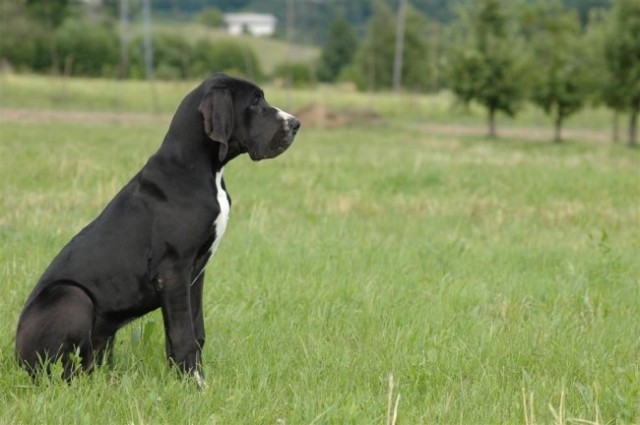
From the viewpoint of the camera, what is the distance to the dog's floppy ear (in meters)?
4.86

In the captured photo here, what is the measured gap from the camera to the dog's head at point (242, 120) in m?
4.88

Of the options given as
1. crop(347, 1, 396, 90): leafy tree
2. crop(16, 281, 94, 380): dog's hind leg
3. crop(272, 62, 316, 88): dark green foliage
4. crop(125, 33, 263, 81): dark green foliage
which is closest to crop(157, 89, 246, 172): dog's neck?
crop(16, 281, 94, 380): dog's hind leg

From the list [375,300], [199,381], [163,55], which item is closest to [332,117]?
[163,55]

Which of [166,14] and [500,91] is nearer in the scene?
[500,91]

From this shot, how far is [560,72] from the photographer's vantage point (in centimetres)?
3203

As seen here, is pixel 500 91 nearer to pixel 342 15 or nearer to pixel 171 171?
pixel 171 171

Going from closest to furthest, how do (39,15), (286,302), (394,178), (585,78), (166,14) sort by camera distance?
(286,302), (394,178), (585,78), (39,15), (166,14)

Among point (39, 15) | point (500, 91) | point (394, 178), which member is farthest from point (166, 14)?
point (394, 178)

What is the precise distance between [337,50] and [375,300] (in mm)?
66261

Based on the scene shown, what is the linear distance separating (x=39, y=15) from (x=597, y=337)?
185 feet

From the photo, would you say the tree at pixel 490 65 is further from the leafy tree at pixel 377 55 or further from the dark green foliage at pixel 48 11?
the dark green foliage at pixel 48 11

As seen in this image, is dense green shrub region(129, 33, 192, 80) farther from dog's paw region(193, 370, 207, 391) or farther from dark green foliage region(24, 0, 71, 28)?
dog's paw region(193, 370, 207, 391)

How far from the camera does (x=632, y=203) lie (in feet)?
41.7

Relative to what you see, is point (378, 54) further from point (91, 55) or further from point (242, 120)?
point (242, 120)
